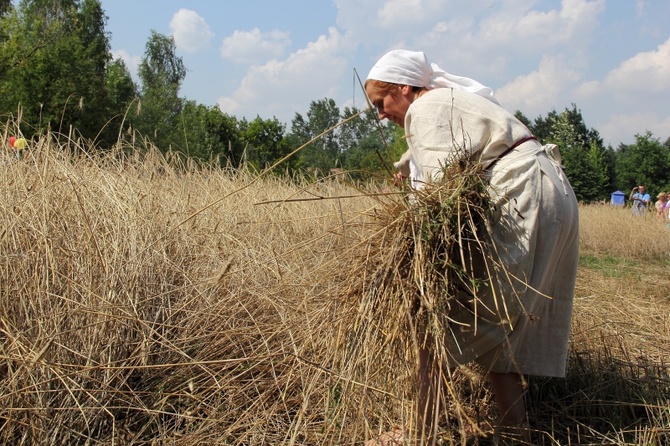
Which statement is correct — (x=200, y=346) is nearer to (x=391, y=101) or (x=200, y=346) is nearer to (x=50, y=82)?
(x=391, y=101)

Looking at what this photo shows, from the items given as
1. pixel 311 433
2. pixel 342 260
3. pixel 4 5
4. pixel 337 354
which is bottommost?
pixel 311 433

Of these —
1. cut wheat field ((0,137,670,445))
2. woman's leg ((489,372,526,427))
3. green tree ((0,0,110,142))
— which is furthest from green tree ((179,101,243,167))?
woman's leg ((489,372,526,427))

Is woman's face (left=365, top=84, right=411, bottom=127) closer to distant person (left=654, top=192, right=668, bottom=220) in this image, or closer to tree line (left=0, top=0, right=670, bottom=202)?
tree line (left=0, top=0, right=670, bottom=202)

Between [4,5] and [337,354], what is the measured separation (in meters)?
42.4

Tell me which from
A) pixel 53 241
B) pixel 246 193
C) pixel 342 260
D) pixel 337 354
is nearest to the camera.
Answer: pixel 337 354

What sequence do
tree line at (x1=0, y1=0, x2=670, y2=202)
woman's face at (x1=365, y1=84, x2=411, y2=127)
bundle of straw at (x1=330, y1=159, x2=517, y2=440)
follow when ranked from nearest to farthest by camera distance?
bundle of straw at (x1=330, y1=159, x2=517, y2=440)
woman's face at (x1=365, y1=84, x2=411, y2=127)
tree line at (x1=0, y1=0, x2=670, y2=202)

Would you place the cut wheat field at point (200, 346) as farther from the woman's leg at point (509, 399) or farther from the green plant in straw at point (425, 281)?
the woman's leg at point (509, 399)

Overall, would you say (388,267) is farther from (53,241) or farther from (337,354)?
(53,241)

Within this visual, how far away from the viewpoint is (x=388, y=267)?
180cm

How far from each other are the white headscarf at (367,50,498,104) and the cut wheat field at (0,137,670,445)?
0.40m

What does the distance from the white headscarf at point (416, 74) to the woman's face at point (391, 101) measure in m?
0.05

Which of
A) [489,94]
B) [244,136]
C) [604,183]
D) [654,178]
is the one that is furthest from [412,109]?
[604,183]

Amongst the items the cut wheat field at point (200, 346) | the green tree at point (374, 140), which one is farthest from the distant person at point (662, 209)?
the cut wheat field at point (200, 346)

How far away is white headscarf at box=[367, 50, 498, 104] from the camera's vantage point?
208 cm
